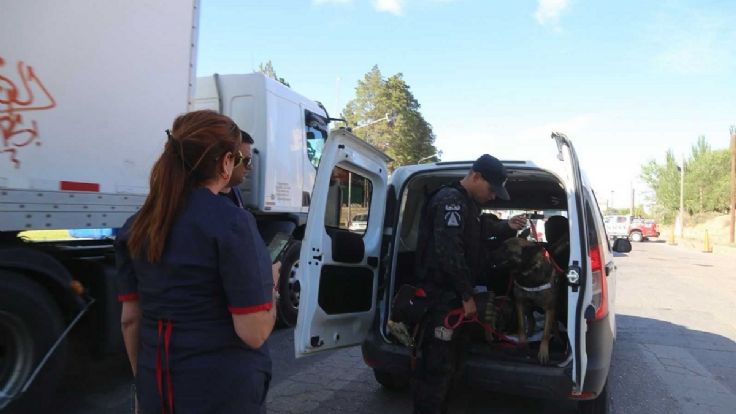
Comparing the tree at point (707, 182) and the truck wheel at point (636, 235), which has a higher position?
the tree at point (707, 182)

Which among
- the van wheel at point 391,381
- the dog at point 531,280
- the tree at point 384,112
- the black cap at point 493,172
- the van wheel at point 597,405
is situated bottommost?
the van wheel at point 391,381

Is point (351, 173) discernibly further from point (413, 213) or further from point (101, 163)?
point (101, 163)

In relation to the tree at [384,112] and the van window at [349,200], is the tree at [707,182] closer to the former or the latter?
the tree at [384,112]

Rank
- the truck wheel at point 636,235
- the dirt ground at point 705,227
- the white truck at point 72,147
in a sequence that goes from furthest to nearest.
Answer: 1. the dirt ground at point 705,227
2. the truck wheel at point 636,235
3. the white truck at point 72,147

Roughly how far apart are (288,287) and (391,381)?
233 cm

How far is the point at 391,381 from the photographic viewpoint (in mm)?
4367

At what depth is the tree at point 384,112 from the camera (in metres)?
45.8

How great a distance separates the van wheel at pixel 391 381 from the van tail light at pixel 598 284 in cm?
171

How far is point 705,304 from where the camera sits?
9.44 meters

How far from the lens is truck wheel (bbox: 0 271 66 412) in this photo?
3189 mm

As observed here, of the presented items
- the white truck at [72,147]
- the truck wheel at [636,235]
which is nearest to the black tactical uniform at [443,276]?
the white truck at [72,147]

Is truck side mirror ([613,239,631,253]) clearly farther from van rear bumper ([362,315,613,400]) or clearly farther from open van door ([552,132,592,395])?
open van door ([552,132,592,395])

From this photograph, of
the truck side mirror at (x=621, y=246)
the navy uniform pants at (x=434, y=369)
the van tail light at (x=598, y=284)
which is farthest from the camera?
the truck side mirror at (x=621, y=246)

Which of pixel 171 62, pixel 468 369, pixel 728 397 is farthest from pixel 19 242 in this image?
pixel 728 397
